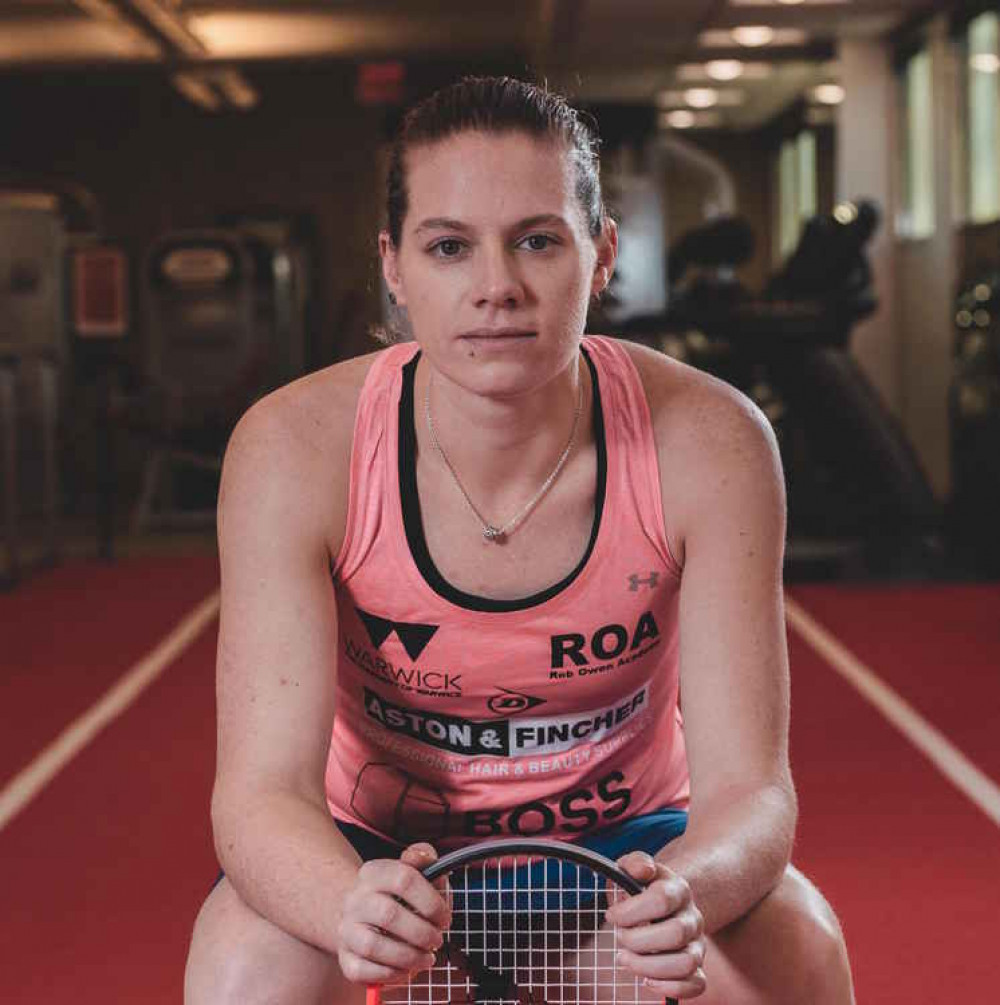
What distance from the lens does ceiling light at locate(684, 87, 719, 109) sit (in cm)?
1423

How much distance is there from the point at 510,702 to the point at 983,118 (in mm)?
7952

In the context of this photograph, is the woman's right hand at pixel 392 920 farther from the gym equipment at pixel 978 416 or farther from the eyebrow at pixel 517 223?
the gym equipment at pixel 978 416

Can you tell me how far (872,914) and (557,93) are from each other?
1540mm

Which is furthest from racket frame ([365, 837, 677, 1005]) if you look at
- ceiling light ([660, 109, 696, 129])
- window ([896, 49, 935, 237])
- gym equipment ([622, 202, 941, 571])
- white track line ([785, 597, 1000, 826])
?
ceiling light ([660, 109, 696, 129])

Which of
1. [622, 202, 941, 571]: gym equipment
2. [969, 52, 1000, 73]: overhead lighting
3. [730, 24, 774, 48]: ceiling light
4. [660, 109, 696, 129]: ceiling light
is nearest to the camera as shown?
[622, 202, 941, 571]: gym equipment

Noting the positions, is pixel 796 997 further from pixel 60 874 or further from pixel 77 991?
pixel 60 874

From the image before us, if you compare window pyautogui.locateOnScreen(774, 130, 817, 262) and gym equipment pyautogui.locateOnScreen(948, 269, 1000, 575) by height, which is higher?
window pyautogui.locateOnScreen(774, 130, 817, 262)

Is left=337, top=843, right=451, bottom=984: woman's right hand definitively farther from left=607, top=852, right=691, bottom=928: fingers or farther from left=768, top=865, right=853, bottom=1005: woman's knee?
left=768, top=865, right=853, bottom=1005: woman's knee

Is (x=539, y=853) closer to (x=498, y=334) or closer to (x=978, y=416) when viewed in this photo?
(x=498, y=334)

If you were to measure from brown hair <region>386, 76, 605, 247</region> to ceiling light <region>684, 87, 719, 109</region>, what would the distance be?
12.9 meters

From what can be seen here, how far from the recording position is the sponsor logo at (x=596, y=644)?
164 centimetres

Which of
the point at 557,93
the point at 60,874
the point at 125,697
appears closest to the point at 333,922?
the point at 557,93

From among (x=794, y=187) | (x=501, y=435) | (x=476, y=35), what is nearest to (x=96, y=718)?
(x=501, y=435)

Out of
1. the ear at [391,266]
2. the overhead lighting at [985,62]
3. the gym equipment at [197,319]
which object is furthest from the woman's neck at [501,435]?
the gym equipment at [197,319]
